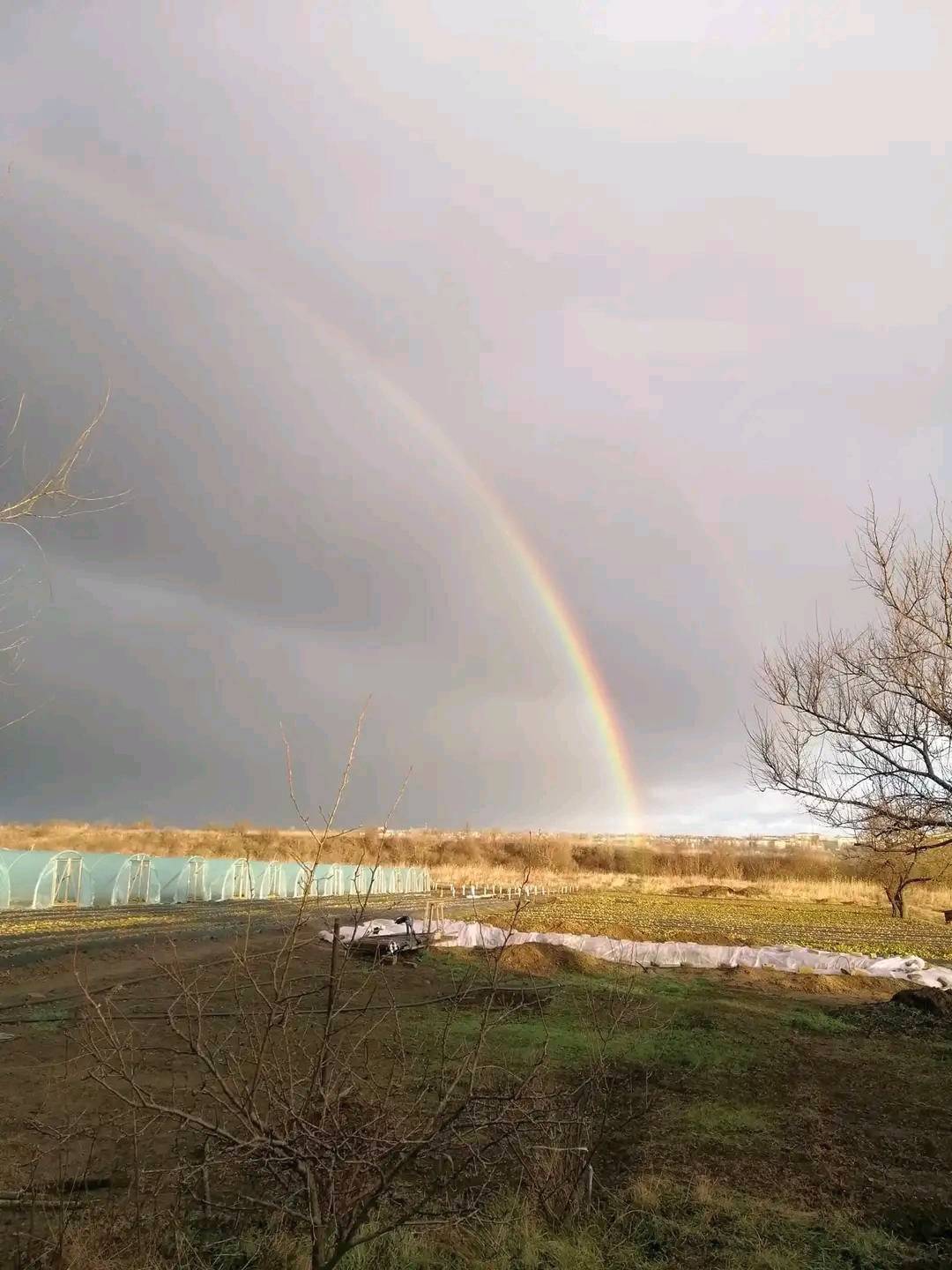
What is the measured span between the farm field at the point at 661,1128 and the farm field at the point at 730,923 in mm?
8207

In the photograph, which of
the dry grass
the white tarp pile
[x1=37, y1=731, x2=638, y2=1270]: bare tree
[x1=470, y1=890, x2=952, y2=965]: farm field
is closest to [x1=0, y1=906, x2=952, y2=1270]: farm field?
[x1=37, y1=731, x2=638, y2=1270]: bare tree

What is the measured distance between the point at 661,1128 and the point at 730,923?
103 ft

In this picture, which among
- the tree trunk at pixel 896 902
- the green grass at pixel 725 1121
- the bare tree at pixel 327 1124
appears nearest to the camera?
the bare tree at pixel 327 1124

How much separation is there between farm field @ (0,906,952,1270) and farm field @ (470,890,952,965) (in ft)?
26.9

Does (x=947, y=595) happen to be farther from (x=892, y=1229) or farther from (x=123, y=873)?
(x=123, y=873)

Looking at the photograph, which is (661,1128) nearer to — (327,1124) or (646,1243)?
(646,1243)

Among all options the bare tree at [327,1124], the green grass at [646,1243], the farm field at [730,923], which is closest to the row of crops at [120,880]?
the farm field at [730,923]

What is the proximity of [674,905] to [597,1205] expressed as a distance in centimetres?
4413

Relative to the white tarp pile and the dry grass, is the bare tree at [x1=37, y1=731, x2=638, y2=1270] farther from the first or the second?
the dry grass

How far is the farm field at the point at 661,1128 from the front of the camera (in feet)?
17.7

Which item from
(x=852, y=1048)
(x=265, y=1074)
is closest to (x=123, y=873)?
(x=852, y=1048)

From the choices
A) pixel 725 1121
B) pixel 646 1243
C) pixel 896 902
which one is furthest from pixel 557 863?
pixel 646 1243

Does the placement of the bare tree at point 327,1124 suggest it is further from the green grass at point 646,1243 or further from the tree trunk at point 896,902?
the tree trunk at point 896,902

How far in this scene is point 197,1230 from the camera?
215 inches
